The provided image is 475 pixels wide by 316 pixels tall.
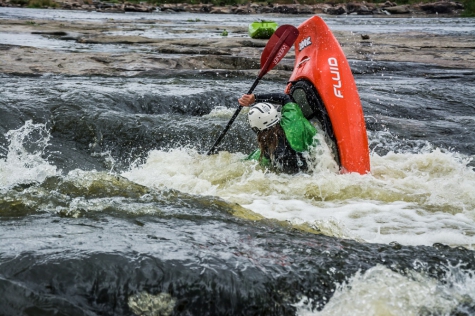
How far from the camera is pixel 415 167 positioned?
7.01 m

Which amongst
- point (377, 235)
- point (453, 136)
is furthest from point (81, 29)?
point (377, 235)

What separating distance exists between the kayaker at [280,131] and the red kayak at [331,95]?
30cm

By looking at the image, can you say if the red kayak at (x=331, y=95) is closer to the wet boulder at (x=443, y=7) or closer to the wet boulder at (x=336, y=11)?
the wet boulder at (x=336, y=11)

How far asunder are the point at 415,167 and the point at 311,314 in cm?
415

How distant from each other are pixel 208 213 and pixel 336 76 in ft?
9.44

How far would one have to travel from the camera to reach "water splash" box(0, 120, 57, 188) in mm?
5883

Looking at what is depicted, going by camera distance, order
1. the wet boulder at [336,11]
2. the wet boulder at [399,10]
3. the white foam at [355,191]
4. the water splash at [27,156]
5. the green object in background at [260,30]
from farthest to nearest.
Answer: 1. the wet boulder at [336,11]
2. the wet boulder at [399,10]
3. the green object in background at [260,30]
4. the water splash at [27,156]
5. the white foam at [355,191]

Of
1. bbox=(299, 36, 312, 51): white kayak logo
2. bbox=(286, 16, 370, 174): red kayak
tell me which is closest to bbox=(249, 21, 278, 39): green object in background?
bbox=(299, 36, 312, 51): white kayak logo

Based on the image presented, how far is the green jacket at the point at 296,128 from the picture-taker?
605cm

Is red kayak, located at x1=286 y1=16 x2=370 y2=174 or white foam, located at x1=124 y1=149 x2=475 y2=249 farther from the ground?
red kayak, located at x1=286 y1=16 x2=370 y2=174

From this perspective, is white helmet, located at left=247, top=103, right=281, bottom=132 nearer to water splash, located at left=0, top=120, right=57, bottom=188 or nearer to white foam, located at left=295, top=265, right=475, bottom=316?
water splash, located at left=0, top=120, right=57, bottom=188

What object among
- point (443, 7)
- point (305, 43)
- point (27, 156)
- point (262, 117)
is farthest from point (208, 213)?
point (443, 7)

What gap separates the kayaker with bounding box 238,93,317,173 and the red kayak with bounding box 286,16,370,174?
0.30 metres

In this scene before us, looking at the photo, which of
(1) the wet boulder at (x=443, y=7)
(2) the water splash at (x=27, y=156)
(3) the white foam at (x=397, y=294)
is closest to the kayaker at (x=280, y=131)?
(2) the water splash at (x=27, y=156)
